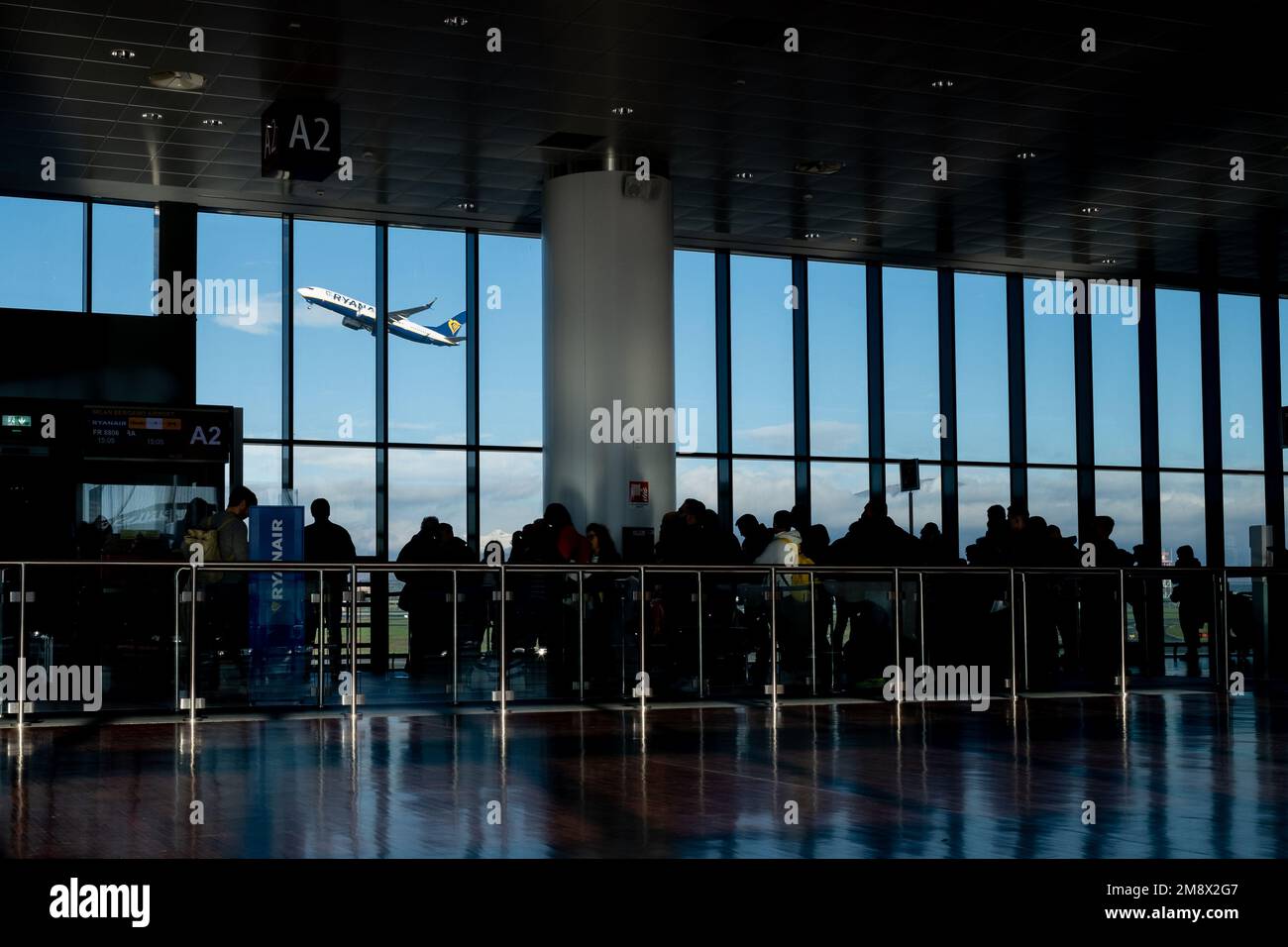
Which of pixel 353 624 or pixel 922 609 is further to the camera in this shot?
pixel 922 609

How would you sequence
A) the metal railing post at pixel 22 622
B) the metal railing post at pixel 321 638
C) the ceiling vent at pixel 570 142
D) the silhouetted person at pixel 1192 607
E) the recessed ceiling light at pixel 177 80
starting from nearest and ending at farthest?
1. the metal railing post at pixel 22 622
2. the metal railing post at pixel 321 638
3. the recessed ceiling light at pixel 177 80
4. the silhouetted person at pixel 1192 607
5. the ceiling vent at pixel 570 142

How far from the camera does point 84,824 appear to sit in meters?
6.29

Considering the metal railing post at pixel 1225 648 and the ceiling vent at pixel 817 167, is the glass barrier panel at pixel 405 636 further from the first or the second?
the metal railing post at pixel 1225 648

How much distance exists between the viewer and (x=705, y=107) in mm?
14305

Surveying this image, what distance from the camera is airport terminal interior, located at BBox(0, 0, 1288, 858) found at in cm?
805

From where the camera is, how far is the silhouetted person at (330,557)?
11.5 metres

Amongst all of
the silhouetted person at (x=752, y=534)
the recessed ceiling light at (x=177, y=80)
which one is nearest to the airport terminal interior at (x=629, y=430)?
the recessed ceiling light at (x=177, y=80)

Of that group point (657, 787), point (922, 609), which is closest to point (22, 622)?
point (657, 787)

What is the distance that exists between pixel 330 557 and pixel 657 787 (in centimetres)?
766

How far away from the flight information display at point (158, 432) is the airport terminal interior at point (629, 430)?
43mm

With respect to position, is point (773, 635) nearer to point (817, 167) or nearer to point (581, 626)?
point (581, 626)

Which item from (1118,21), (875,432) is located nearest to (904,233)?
(875,432)

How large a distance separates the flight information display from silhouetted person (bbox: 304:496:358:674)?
7.30 feet
